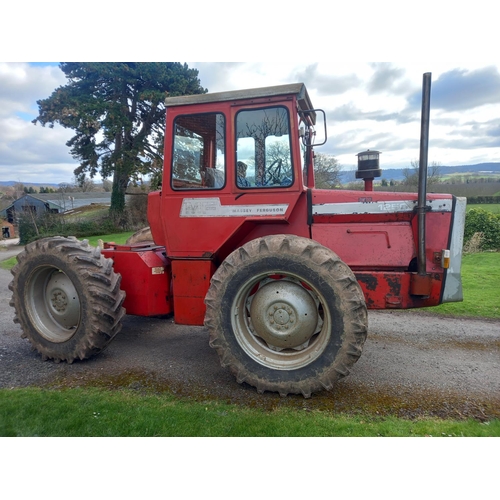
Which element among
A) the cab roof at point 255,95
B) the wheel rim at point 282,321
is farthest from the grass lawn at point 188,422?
the cab roof at point 255,95

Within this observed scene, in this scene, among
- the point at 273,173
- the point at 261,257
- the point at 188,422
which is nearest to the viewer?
the point at 188,422

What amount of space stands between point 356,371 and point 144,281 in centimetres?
274

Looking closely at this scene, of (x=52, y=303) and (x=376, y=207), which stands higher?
(x=376, y=207)

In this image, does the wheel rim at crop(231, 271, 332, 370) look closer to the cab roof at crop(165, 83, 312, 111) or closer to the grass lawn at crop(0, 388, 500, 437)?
the grass lawn at crop(0, 388, 500, 437)

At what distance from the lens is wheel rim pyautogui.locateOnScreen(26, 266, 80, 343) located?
15.2ft

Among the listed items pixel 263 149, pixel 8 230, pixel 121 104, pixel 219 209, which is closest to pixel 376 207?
pixel 263 149

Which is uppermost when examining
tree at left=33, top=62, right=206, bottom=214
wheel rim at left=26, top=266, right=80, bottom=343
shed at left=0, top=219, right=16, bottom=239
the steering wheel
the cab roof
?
tree at left=33, top=62, right=206, bottom=214

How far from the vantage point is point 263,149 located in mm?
3986

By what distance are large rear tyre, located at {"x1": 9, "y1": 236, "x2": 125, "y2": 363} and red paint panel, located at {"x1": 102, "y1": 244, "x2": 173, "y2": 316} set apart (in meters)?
0.21

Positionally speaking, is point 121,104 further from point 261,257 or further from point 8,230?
point 261,257

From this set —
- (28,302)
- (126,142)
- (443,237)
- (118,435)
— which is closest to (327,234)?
(443,237)

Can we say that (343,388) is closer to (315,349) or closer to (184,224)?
(315,349)

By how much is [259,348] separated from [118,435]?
4.96 feet

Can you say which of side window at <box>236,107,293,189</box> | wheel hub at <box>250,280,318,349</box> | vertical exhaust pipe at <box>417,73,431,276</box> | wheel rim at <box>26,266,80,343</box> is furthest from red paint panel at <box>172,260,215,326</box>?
vertical exhaust pipe at <box>417,73,431,276</box>
